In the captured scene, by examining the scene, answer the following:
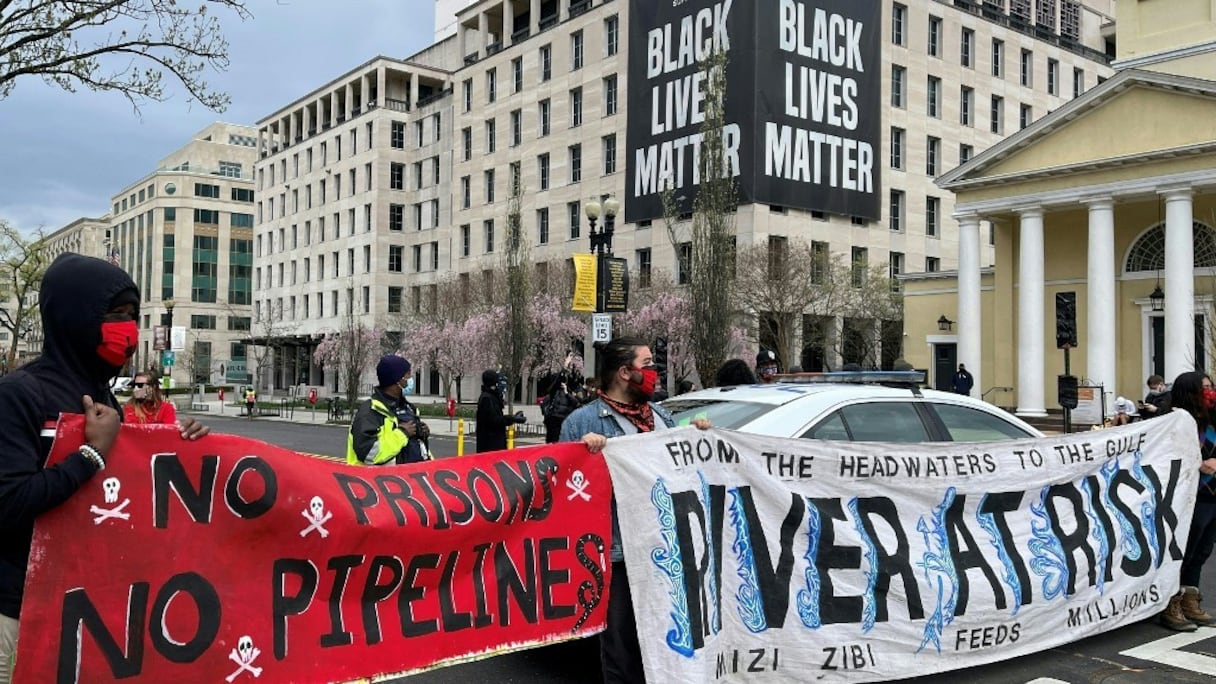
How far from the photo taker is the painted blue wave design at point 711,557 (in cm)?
488

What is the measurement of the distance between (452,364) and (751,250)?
18245 mm

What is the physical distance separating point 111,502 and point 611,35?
5164 cm

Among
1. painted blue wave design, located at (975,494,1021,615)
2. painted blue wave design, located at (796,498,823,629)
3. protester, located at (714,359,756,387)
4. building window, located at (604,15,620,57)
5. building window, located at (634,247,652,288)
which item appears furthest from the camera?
building window, located at (604,15,620,57)

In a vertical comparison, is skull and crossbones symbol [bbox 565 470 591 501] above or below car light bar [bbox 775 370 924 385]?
below

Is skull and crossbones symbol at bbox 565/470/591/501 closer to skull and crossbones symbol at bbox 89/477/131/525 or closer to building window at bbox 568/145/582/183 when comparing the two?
skull and crossbones symbol at bbox 89/477/131/525

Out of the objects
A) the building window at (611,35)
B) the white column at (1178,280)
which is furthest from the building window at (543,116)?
the white column at (1178,280)

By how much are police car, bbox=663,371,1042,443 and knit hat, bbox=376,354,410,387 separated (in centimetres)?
200

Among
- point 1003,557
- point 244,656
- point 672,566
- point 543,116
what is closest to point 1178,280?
point 1003,557

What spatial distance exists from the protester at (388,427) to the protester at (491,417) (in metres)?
3.85

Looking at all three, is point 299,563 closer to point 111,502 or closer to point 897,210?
point 111,502

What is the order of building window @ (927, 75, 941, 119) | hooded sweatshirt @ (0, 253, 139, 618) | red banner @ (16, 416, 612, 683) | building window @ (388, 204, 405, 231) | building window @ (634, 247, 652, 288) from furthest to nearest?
building window @ (388, 204, 405, 231), building window @ (927, 75, 941, 119), building window @ (634, 247, 652, 288), red banner @ (16, 416, 612, 683), hooded sweatshirt @ (0, 253, 139, 618)

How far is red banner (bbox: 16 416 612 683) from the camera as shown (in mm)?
3324

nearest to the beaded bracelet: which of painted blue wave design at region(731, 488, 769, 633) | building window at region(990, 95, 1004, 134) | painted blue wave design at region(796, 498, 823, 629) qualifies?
painted blue wave design at region(731, 488, 769, 633)

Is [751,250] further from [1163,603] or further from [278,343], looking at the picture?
[278,343]
